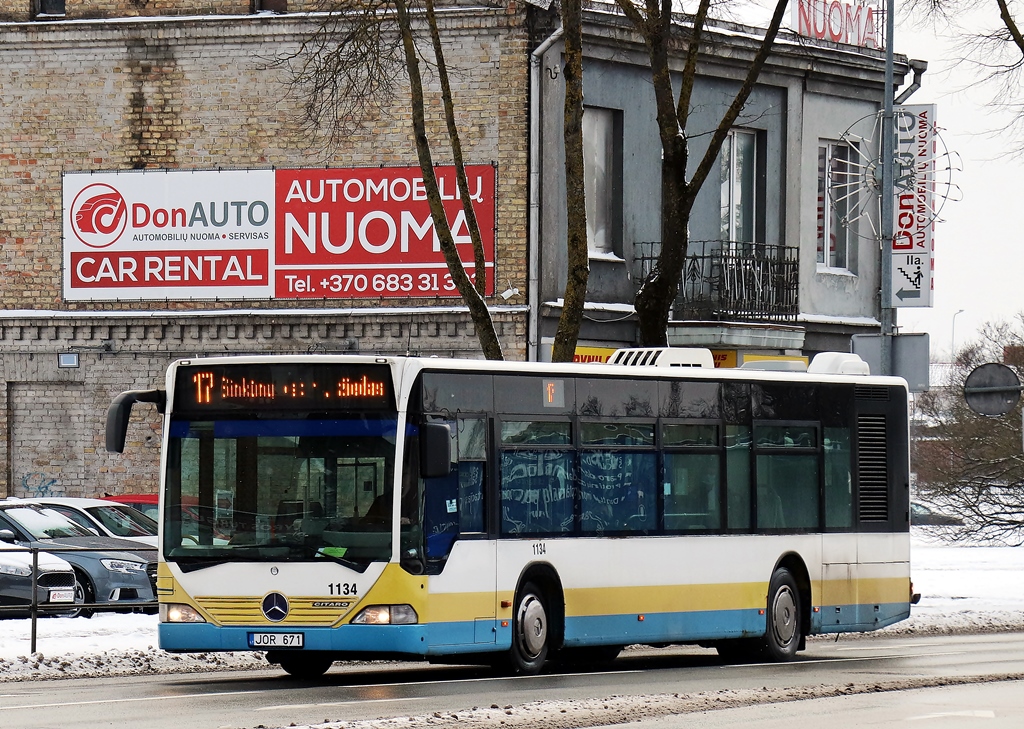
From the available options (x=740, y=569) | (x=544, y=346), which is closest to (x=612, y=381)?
(x=740, y=569)

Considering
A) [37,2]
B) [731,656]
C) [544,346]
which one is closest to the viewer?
[731,656]

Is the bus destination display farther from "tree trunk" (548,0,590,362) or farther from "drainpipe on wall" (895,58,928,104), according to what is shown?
"drainpipe on wall" (895,58,928,104)

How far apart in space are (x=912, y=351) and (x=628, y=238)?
6239 millimetres

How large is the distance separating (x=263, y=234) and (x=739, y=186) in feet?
26.7

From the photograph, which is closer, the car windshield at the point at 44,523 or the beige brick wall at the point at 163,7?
the car windshield at the point at 44,523

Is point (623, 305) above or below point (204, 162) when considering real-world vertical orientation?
below

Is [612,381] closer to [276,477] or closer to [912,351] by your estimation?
[276,477]

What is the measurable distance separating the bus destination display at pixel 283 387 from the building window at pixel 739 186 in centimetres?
1695

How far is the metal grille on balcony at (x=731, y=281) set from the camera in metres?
29.1

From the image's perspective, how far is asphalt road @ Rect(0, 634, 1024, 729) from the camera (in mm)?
11391

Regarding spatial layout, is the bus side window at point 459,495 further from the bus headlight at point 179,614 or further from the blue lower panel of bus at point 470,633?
the bus headlight at point 179,614

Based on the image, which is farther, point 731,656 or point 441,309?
point 441,309

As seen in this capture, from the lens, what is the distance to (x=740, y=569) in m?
17.3

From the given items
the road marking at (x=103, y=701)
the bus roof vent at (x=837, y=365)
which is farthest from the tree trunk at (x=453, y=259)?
the road marking at (x=103, y=701)
